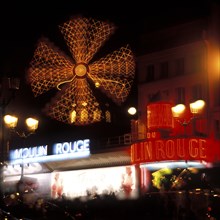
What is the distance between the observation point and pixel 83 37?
27.0m

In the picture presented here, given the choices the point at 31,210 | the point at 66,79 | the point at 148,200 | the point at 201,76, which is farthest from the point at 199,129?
the point at 31,210

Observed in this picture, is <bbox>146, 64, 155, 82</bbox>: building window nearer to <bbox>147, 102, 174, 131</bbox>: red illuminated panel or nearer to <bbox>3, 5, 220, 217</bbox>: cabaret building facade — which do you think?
<bbox>3, 5, 220, 217</bbox>: cabaret building facade

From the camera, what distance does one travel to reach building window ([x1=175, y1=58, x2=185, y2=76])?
89.5 ft

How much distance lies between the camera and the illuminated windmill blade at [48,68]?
27.5 m

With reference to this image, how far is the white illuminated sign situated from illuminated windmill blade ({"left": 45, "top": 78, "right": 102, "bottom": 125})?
152cm

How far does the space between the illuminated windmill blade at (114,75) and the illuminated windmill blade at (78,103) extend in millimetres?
686

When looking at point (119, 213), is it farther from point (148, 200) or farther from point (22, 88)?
point (22, 88)

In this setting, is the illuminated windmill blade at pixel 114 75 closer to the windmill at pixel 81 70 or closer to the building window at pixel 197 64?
the windmill at pixel 81 70

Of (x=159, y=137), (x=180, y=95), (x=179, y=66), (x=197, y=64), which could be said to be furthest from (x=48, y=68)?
(x=197, y=64)

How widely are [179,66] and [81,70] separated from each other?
4748mm

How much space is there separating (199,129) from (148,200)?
1064 cm

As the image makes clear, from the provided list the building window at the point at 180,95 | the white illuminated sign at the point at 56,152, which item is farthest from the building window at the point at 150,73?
the white illuminated sign at the point at 56,152

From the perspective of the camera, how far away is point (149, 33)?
29297 millimetres

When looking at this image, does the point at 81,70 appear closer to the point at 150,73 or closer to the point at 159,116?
the point at 150,73
